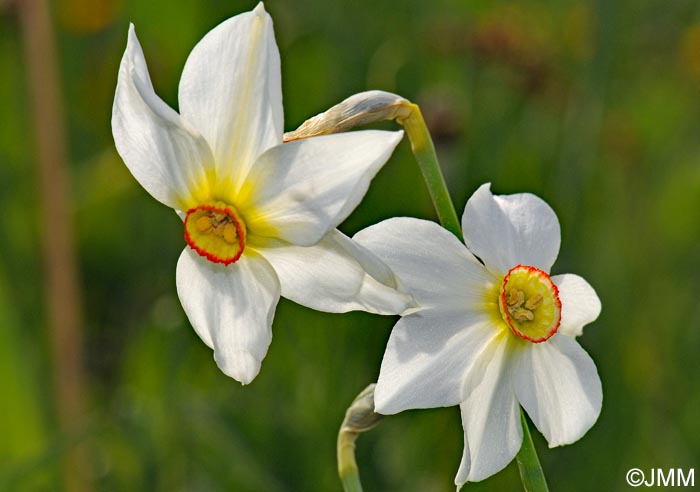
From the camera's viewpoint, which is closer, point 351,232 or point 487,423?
point 487,423

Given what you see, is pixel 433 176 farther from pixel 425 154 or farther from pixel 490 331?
pixel 490 331

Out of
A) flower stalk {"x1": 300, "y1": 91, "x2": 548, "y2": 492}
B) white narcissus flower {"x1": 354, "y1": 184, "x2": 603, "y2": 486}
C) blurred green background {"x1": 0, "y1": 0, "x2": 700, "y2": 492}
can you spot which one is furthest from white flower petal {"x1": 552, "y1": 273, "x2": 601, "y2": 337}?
blurred green background {"x1": 0, "y1": 0, "x2": 700, "y2": 492}

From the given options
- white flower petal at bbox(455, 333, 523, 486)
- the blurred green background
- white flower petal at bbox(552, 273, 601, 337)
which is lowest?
the blurred green background

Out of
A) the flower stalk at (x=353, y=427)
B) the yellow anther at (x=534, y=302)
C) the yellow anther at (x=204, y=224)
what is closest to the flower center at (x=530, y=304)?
the yellow anther at (x=534, y=302)

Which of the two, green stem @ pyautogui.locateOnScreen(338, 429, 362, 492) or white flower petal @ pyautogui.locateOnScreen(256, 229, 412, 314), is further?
green stem @ pyautogui.locateOnScreen(338, 429, 362, 492)

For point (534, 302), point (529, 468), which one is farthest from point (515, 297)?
point (529, 468)

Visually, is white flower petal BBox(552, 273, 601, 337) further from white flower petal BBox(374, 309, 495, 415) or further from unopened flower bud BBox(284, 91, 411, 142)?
unopened flower bud BBox(284, 91, 411, 142)

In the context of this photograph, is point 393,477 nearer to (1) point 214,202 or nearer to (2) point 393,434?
(2) point 393,434
